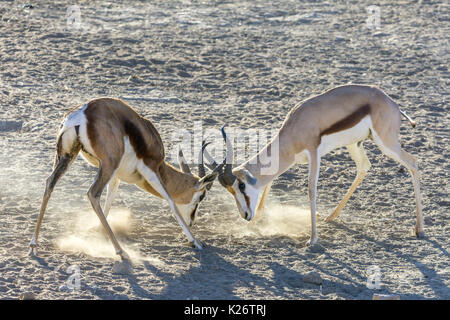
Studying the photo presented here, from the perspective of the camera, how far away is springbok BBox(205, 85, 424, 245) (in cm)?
909

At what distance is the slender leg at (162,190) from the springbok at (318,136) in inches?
26.6

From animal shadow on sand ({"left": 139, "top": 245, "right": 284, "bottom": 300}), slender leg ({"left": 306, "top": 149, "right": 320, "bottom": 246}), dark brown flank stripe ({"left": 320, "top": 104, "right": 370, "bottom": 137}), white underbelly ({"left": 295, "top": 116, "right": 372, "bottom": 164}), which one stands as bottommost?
Answer: animal shadow on sand ({"left": 139, "top": 245, "right": 284, "bottom": 300})

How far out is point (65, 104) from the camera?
13195 mm

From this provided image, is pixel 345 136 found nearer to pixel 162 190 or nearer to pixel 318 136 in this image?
pixel 318 136

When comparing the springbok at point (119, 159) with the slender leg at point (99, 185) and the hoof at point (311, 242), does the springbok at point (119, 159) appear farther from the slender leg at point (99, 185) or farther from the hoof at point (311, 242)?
the hoof at point (311, 242)

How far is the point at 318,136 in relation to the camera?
909cm

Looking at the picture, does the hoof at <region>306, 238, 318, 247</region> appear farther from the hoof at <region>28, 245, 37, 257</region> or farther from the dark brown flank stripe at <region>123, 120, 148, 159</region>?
the hoof at <region>28, 245, 37, 257</region>

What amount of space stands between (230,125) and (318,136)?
362cm

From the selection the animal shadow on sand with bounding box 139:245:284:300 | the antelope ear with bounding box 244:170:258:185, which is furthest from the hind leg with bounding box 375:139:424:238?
the animal shadow on sand with bounding box 139:245:284:300

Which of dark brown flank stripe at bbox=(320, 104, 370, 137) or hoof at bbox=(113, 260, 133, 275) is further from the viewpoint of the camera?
dark brown flank stripe at bbox=(320, 104, 370, 137)

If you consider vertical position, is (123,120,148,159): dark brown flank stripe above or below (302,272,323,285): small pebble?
above

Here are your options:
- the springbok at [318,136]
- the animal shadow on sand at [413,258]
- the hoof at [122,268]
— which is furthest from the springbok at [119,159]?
the animal shadow on sand at [413,258]

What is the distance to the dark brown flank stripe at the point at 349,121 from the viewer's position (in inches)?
359

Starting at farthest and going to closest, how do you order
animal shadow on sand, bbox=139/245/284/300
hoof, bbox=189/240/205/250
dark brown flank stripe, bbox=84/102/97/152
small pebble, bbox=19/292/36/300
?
hoof, bbox=189/240/205/250
dark brown flank stripe, bbox=84/102/97/152
animal shadow on sand, bbox=139/245/284/300
small pebble, bbox=19/292/36/300
